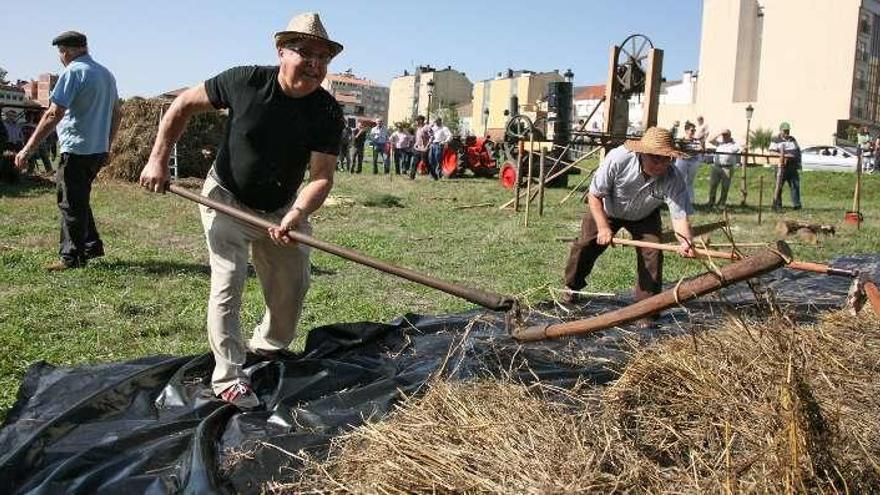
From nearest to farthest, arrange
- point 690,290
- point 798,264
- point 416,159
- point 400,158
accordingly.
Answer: point 690,290
point 798,264
point 416,159
point 400,158

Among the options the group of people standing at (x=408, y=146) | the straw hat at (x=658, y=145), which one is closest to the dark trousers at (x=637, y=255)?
the straw hat at (x=658, y=145)

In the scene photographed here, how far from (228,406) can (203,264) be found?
4075mm

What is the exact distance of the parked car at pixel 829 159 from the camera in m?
29.8

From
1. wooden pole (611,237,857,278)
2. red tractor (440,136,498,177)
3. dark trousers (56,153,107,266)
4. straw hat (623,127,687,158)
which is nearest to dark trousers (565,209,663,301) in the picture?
wooden pole (611,237,857,278)

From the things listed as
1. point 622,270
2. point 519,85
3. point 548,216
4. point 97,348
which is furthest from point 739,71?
point 97,348

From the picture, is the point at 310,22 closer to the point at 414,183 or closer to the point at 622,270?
the point at 622,270

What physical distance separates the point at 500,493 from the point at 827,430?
983 mm

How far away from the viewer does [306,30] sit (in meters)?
3.43

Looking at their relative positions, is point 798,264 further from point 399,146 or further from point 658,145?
point 399,146

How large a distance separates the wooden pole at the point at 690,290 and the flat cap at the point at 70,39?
17.2 feet

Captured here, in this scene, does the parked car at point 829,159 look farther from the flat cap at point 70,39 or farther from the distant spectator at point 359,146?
the flat cap at point 70,39

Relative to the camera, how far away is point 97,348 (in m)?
4.46

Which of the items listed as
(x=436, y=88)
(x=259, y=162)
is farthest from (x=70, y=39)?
(x=436, y=88)

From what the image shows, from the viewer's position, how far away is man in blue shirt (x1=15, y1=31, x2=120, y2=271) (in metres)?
6.22
